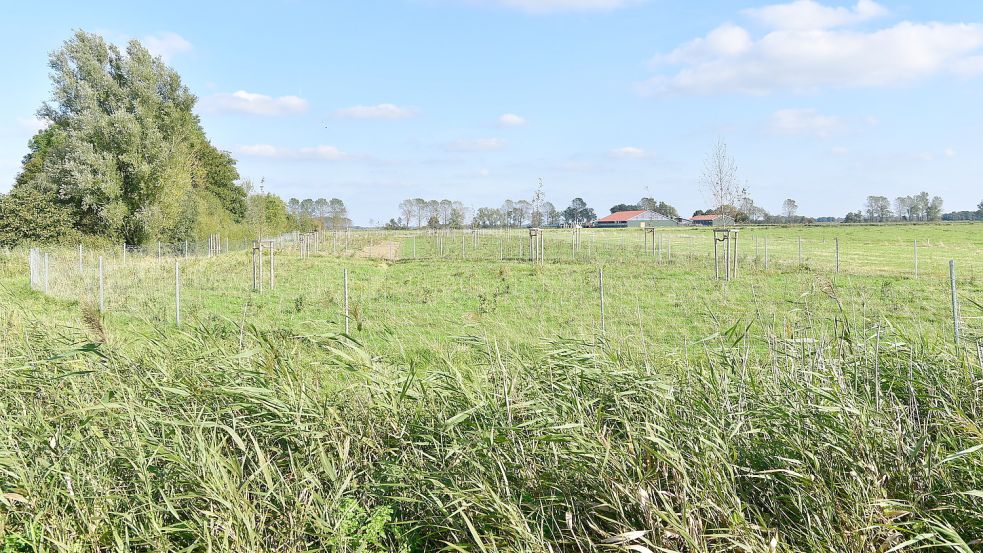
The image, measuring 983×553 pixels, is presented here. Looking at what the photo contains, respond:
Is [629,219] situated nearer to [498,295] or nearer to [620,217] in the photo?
[620,217]

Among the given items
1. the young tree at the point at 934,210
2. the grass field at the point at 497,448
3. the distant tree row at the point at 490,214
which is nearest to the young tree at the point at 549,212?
the distant tree row at the point at 490,214

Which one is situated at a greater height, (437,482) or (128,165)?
(128,165)

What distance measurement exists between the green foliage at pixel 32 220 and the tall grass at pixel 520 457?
3399 cm

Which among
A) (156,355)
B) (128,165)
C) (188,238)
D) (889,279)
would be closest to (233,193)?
(188,238)

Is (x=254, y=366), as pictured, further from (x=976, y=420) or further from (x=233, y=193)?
(x=233, y=193)

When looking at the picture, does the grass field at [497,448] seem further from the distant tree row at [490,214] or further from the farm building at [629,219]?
the farm building at [629,219]

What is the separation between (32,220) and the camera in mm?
32250

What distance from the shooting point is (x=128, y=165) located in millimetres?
33781

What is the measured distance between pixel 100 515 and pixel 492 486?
1.86 meters

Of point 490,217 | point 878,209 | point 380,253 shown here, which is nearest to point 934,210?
point 878,209

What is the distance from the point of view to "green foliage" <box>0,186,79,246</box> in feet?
104

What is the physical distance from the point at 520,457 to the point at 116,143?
121 ft

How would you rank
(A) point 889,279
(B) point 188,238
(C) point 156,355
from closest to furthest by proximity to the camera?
(C) point 156,355
(A) point 889,279
(B) point 188,238

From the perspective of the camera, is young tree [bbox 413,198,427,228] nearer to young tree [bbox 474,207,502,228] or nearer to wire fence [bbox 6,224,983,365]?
young tree [bbox 474,207,502,228]
